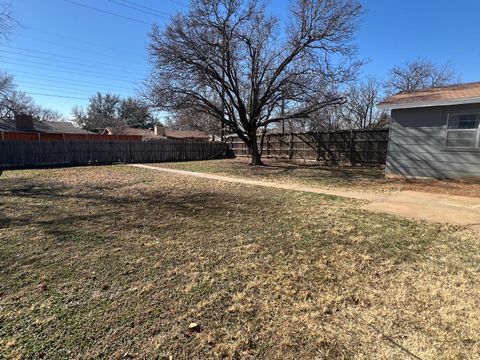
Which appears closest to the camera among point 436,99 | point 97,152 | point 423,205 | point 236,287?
point 236,287

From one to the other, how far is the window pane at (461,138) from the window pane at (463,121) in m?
0.18

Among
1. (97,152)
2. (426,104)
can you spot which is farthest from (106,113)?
(426,104)

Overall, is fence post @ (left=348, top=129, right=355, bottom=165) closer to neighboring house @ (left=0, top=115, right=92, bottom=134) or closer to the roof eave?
the roof eave

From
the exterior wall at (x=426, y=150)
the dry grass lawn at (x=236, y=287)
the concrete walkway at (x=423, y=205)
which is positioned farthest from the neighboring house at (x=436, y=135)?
the dry grass lawn at (x=236, y=287)

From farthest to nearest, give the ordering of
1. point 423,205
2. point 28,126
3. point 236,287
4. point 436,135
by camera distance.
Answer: point 28,126 → point 436,135 → point 423,205 → point 236,287

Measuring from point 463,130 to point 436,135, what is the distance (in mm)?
727

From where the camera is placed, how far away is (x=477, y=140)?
8883 mm

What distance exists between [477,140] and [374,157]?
212 inches

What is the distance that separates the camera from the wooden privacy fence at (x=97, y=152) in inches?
580

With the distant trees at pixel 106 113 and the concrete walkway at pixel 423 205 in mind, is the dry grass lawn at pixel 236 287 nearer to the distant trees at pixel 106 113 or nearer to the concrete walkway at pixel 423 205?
the concrete walkway at pixel 423 205

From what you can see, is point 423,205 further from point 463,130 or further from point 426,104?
point 426,104

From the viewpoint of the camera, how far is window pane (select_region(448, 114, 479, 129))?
8.90 m

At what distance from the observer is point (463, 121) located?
914 cm

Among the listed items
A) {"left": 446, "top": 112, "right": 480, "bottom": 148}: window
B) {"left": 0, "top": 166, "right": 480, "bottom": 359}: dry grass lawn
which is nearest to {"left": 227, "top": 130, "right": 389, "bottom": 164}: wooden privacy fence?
{"left": 446, "top": 112, "right": 480, "bottom": 148}: window
